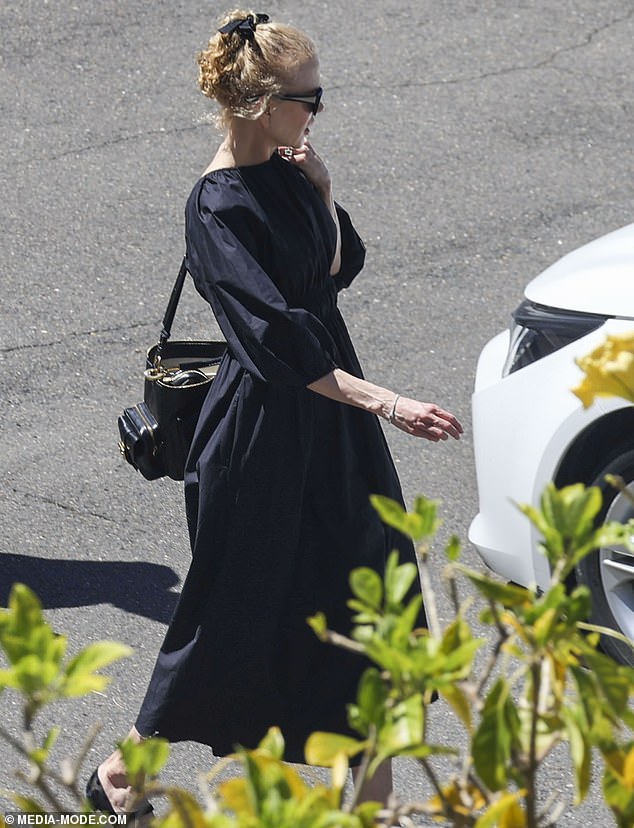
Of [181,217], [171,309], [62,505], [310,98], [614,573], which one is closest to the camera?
[310,98]

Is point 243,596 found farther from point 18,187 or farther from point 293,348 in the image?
point 18,187

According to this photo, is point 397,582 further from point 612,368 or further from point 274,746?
point 612,368

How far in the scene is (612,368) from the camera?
1270 millimetres

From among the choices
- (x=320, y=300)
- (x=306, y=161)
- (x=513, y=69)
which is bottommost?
(x=513, y=69)

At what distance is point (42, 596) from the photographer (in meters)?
→ 4.12

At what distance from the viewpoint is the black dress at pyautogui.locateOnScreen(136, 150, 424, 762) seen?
2.84 meters

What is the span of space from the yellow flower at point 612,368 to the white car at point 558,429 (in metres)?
2.29

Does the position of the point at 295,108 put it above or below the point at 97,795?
above

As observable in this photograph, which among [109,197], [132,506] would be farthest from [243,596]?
[109,197]

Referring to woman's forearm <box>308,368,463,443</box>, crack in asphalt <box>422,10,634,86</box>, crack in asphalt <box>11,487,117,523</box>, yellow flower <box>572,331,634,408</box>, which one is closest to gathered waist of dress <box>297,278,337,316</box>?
woman's forearm <box>308,368,463,443</box>

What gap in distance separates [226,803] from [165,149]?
6.45 m

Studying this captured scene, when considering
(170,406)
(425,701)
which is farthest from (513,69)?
(425,701)

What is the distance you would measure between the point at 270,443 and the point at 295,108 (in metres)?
0.69

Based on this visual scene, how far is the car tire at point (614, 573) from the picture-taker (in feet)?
11.9
